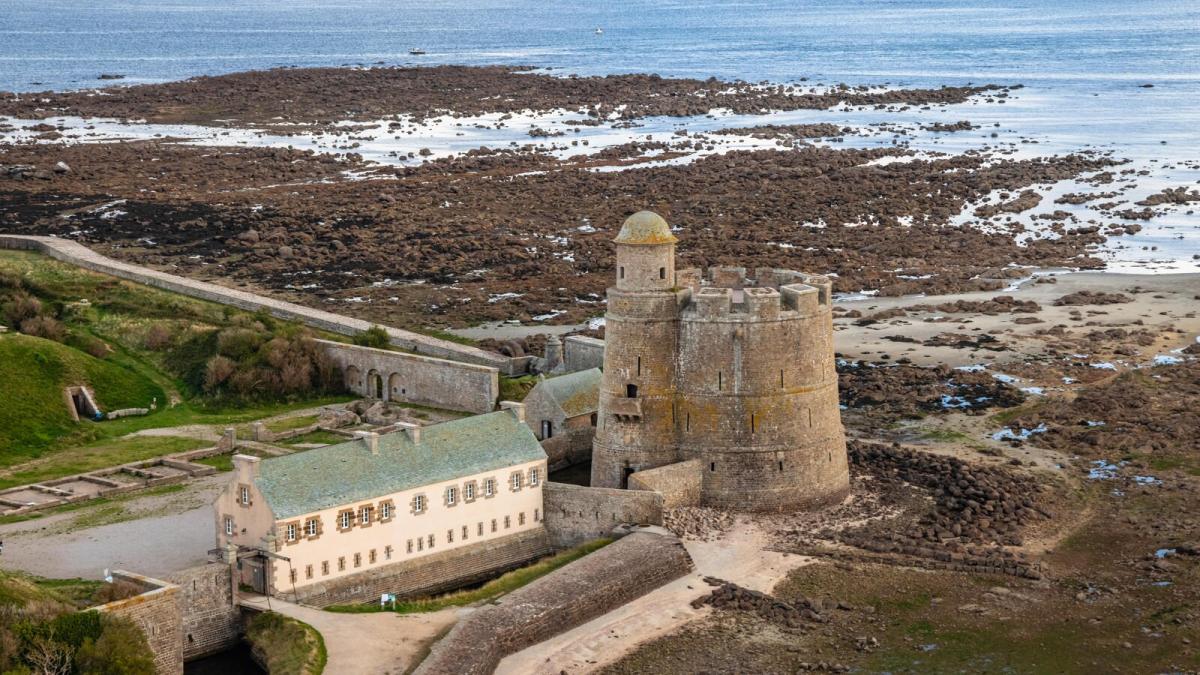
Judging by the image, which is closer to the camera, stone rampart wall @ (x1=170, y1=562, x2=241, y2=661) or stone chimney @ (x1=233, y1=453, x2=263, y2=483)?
stone rampart wall @ (x1=170, y1=562, x2=241, y2=661)

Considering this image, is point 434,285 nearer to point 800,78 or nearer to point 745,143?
point 745,143

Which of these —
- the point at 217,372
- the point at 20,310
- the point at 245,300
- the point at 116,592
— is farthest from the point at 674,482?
the point at 20,310

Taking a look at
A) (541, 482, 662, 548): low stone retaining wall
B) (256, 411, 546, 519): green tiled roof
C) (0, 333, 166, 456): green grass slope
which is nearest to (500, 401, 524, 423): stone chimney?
(256, 411, 546, 519): green tiled roof

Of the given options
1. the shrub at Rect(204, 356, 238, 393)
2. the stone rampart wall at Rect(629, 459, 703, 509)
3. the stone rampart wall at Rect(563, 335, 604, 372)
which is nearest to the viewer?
the stone rampart wall at Rect(629, 459, 703, 509)

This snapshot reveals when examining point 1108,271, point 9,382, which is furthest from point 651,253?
point 1108,271

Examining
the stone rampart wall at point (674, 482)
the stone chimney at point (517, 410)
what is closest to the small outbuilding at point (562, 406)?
the stone chimney at point (517, 410)

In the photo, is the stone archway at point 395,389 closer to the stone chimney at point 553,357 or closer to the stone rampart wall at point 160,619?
the stone chimney at point 553,357

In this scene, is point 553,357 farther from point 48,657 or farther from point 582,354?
point 48,657

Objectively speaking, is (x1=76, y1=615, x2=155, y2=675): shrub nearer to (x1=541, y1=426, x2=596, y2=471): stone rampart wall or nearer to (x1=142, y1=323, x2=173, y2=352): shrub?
(x1=541, y1=426, x2=596, y2=471): stone rampart wall
